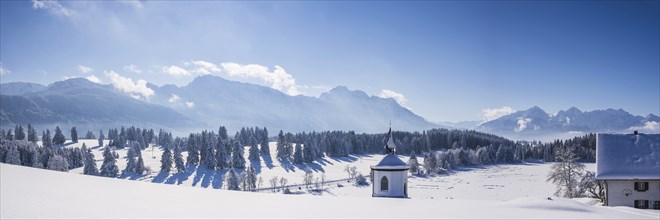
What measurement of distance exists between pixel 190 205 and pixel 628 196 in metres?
26.4

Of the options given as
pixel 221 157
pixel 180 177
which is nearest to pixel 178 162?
pixel 180 177

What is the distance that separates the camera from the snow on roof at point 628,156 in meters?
22.4

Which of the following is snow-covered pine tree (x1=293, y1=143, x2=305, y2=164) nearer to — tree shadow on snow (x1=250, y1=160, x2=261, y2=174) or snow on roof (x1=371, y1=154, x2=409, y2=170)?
tree shadow on snow (x1=250, y1=160, x2=261, y2=174)

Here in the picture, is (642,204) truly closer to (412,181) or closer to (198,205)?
(198,205)

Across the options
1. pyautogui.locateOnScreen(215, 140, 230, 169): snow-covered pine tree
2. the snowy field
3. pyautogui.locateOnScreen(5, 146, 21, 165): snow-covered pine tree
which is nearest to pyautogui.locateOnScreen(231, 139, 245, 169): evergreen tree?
pyautogui.locateOnScreen(215, 140, 230, 169): snow-covered pine tree

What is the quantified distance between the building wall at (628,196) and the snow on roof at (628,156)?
0.61 metres

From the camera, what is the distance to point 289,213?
24.2 ft

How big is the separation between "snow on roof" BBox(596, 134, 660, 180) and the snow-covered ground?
59.9 ft

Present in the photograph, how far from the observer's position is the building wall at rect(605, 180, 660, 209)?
22150 millimetres

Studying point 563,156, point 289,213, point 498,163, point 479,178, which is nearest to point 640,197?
point 563,156

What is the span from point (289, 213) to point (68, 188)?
5218 mm

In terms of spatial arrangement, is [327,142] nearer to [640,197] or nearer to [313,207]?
[640,197]

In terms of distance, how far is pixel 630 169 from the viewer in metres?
22.7

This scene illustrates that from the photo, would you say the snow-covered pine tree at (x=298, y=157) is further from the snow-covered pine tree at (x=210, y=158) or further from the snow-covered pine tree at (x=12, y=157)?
the snow-covered pine tree at (x=12, y=157)
